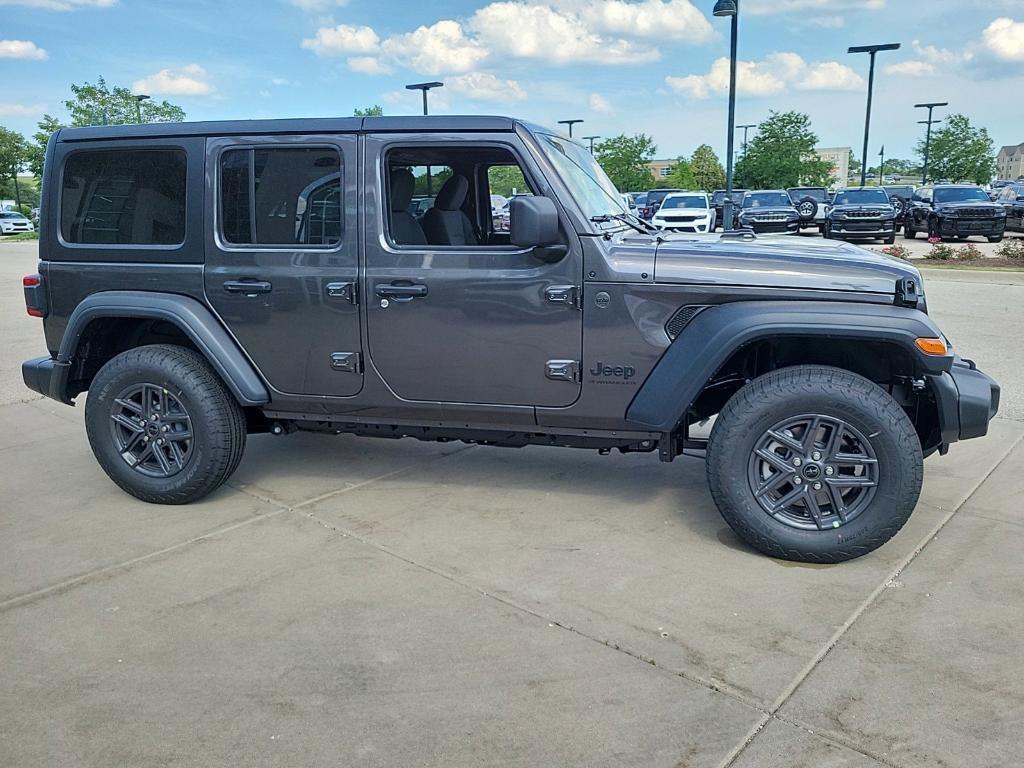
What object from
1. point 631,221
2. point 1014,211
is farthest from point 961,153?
point 631,221

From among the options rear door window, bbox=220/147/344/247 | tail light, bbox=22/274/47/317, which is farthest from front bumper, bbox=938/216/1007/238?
tail light, bbox=22/274/47/317

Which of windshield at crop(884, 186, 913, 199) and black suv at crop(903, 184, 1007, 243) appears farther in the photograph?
windshield at crop(884, 186, 913, 199)

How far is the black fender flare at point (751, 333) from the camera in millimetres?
3504

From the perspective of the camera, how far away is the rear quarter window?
4340mm

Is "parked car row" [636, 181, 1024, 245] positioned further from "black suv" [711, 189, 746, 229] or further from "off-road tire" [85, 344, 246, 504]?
"off-road tire" [85, 344, 246, 504]

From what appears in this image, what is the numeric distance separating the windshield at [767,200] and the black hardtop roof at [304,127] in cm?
2271

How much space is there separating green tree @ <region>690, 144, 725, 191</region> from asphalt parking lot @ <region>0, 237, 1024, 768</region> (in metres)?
60.9

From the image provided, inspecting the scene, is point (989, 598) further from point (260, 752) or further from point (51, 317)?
point (51, 317)

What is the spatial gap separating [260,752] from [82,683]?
789mm

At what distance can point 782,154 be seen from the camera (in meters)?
44.4

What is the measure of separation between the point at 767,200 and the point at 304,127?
76.8 feet

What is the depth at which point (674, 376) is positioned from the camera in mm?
3754

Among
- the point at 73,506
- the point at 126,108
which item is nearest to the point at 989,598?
the point at 73,506

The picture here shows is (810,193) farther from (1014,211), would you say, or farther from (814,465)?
(814,465)
